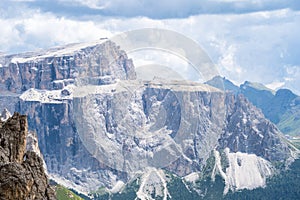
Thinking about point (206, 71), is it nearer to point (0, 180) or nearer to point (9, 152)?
point (9, 152)

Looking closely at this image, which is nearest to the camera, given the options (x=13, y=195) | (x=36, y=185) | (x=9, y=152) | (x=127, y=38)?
(x=13, y=195)

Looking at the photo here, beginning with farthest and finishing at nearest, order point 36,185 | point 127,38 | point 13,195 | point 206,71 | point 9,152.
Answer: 1. point 206,71
2. point 127,38
3. point 9,152
4. point 36,185
5. point 13,195

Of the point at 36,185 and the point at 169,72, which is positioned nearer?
the point at 36,185

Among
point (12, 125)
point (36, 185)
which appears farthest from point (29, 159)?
point (12, 125)

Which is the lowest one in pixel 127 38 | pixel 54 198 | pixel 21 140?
pixel 54 198

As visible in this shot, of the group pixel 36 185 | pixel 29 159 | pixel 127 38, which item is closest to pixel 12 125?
pixel 29 159

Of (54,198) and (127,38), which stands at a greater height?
(127,38)
